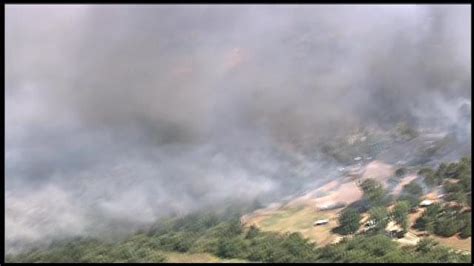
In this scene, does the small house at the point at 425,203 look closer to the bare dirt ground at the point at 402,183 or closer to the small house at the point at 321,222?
the bare dirt ground at the point at 402,183

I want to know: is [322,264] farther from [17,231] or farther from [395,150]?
[17,231]

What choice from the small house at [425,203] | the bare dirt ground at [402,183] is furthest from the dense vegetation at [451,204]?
the bare dirt ground at [402,183]

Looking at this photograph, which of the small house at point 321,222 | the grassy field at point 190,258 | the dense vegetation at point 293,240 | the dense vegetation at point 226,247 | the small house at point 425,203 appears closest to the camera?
the dense vegetation at point 226,247

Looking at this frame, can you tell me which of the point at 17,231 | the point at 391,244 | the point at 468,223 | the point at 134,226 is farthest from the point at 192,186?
the point at 468,223

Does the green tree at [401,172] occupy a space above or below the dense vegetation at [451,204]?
above

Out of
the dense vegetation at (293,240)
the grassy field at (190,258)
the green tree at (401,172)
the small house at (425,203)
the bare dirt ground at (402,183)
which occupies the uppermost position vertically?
the green tree at (401,172)

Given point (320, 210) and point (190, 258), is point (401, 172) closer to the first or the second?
point (320, 210)

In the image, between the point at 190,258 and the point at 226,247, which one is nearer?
the point at 226,247

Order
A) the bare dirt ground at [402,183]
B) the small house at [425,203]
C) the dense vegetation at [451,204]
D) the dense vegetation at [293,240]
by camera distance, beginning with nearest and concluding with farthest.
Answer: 1. the dense vegetation at [293,240]
2. the dense vegetation at [451,204]
3. the small house at [425,203]
4. the bare dirt ground at [402,183]

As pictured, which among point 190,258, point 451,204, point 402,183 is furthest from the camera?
point 402,183

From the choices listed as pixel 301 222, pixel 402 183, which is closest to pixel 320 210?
pixel 301 222

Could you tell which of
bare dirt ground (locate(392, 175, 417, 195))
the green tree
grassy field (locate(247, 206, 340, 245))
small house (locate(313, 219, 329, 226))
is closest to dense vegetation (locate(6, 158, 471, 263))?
bare dirt ground (locate(392, 175, 417, 195))

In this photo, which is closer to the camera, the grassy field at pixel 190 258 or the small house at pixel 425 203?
the grassy field at pixel 190 258
